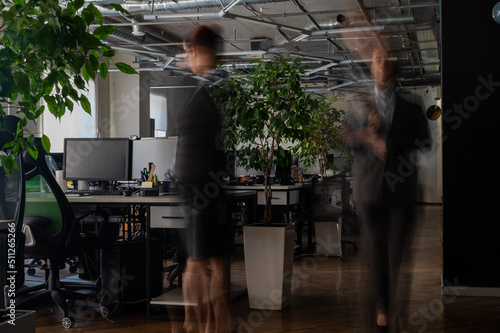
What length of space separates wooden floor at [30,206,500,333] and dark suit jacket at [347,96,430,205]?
0.28 m

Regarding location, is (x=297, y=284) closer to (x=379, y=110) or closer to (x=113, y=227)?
(x=113, y=227)

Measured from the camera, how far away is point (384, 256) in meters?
3.22

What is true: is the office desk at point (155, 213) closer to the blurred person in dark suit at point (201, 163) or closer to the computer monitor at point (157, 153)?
the blurred person in dark suit at point (201, 163)

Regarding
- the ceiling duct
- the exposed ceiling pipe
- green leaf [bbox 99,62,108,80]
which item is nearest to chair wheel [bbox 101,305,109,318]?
green leaf [bbox 99,62,108,80]

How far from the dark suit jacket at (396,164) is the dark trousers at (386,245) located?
7cm

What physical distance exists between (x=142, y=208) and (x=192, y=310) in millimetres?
1920

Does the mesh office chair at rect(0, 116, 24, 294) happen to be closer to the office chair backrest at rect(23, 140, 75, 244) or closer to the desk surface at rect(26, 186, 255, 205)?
the office chair backrest at rect(23, 140, 75, 244)

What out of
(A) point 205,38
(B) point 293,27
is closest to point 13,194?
(A) point 205,38

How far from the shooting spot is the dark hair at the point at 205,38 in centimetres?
301

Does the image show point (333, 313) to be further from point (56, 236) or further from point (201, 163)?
point (56, 236)

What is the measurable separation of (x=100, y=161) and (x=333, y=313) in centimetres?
247

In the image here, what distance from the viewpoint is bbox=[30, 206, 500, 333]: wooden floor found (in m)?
3.65

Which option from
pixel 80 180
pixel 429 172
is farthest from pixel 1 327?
pixel 429 172

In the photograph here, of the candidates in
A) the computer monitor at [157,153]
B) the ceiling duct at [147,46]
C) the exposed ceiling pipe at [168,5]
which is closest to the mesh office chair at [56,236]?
the computer monitor at [157,153]
